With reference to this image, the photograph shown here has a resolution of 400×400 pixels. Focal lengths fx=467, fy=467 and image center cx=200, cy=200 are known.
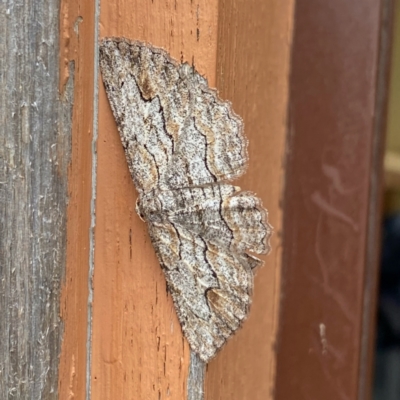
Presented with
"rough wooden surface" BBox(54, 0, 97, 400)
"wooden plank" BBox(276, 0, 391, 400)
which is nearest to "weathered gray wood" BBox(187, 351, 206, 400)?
"rough wooden surface" BBox(54, 0, 97, 400)

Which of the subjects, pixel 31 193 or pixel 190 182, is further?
pixel 190 182

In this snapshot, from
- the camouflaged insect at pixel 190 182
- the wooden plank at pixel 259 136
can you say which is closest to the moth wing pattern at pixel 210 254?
the camouflaged insect at pixel 190 182

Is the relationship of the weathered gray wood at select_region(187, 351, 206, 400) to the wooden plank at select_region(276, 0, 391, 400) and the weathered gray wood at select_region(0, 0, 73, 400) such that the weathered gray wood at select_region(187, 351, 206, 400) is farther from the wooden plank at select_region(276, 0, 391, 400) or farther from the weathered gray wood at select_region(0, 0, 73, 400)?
the wooden plank at select_region(276, 0, 391, 400)

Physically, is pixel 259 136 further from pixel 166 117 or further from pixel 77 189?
pixel 77 189

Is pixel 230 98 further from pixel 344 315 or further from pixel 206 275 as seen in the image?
pixel 344 315

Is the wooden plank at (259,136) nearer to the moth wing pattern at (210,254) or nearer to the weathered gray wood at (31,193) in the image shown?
the moth wing pattern at (210,254)

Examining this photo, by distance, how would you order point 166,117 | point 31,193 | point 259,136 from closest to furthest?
point 31,193, point 166,117, point 259,136

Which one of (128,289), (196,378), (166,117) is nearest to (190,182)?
(166,117)
